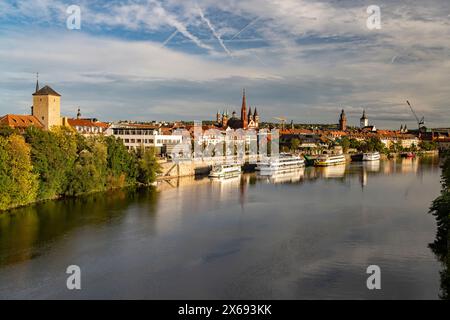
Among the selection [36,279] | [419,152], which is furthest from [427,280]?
[419,152]

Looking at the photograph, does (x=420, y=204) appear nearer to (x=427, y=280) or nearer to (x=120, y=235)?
(x=427, y=280)

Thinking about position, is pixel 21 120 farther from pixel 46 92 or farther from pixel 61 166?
pixel 61 166

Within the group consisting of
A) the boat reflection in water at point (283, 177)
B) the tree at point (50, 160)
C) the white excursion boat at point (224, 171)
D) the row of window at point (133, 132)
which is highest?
the row of window at point (133, 132)

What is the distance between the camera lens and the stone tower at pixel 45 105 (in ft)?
79.2

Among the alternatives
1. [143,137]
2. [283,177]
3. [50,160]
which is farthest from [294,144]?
[50,160]

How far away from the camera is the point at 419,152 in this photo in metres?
62.2

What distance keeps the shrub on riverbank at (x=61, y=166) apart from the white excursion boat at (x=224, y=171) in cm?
468

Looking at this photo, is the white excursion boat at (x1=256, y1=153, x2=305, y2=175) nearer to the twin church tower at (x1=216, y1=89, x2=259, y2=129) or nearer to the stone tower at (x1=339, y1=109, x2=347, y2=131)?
the twin church tower at (x1=216, y1=89, x2=259, y2=129)

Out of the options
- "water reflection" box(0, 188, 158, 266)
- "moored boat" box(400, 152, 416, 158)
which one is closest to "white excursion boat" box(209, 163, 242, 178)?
"water reflection" box(0, 188, 158, 266)

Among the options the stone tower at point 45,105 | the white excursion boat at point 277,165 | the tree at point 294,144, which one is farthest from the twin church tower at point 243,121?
the stone tower at point 45,105

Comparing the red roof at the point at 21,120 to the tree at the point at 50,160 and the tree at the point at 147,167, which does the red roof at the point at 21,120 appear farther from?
the tree at the point at 50,160

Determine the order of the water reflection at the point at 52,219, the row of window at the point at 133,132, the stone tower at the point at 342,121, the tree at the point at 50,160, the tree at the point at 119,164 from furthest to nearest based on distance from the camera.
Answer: the stone tower at the point at 342,121
the row of window at the point at 133,132
the tree at the point at 119,164
the tree at the point at 50,160
the water reflection at the point at 52,219

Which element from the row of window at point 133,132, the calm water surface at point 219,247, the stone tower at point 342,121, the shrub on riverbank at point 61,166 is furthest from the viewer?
the stone tower at point 342,121
